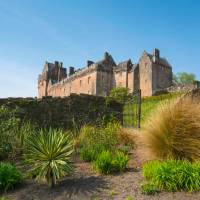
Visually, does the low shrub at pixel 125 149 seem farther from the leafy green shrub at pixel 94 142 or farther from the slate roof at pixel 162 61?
the slate roof at pixel 162 61

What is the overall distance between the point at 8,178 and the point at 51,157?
1029 mm

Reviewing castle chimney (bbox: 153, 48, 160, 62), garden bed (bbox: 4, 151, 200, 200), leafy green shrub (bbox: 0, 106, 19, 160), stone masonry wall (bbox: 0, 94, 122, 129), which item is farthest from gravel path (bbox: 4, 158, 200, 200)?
castle chimney (bbox: 153, 48, 160, 62)

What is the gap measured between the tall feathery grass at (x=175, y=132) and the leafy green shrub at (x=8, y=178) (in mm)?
2862

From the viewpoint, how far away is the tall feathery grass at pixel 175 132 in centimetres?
642

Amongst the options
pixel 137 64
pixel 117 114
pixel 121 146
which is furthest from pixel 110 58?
pixel 121 146

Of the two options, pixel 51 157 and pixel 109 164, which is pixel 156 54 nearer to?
pixel 109 164

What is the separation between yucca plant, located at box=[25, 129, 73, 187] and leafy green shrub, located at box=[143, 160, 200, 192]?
5.66 feet

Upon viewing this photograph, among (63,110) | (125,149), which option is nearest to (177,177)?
(125,149)

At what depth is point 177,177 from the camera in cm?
535

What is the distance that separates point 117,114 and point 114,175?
633 centimetres

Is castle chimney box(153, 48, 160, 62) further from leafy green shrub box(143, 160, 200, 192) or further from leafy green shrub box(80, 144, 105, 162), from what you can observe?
leafy green shrub box(143, 160, 200, 192)

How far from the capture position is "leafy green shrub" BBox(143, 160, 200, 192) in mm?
5312

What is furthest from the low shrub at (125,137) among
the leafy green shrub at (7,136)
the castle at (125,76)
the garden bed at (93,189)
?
the castle at (125,76)

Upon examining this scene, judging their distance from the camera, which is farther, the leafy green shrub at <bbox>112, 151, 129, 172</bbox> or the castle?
the castle
